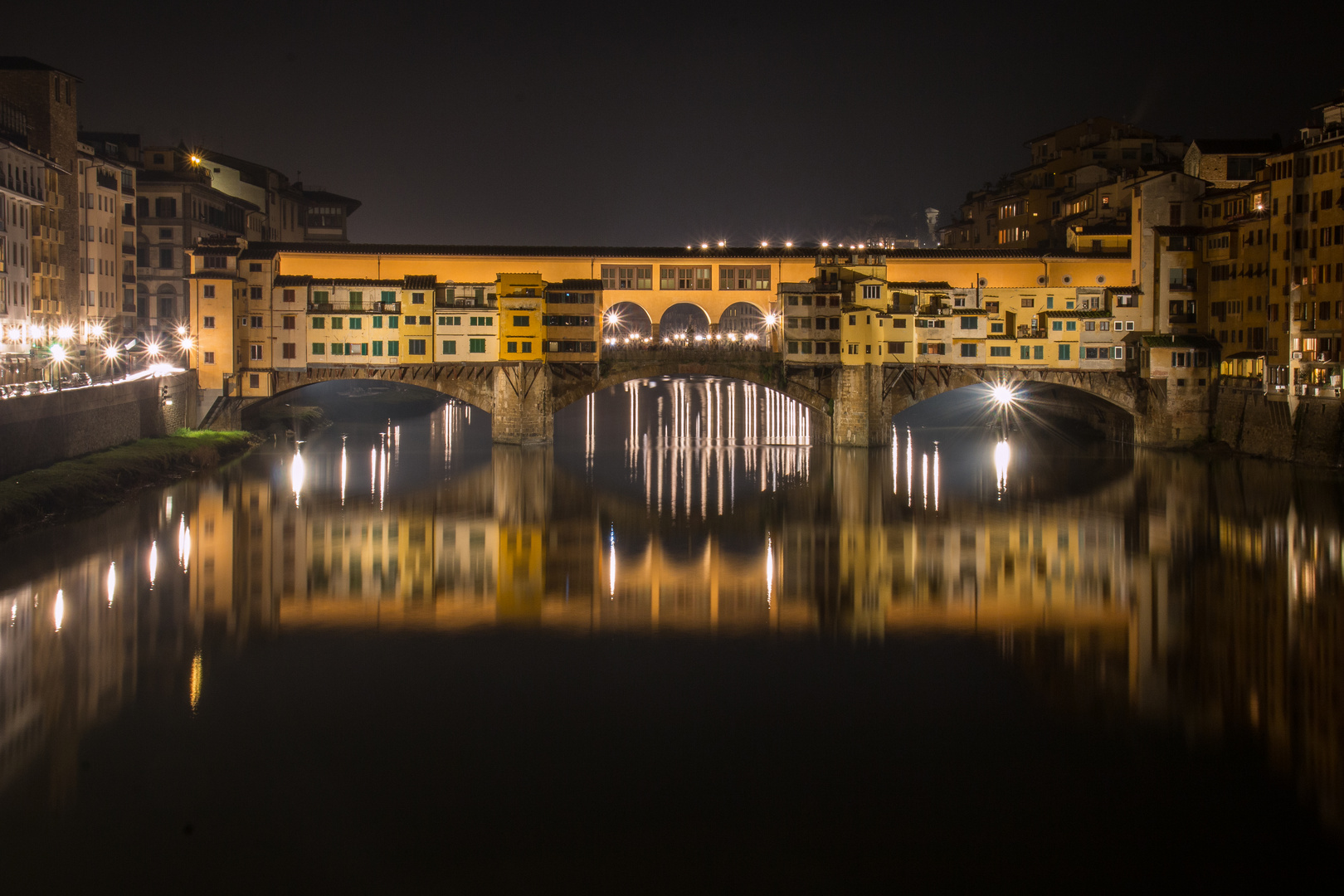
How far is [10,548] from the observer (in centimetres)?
2452

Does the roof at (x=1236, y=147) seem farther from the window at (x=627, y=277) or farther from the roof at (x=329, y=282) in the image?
the roof at (x=329, y=282)

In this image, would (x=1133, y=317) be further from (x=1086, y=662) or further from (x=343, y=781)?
(x=343, y=781)

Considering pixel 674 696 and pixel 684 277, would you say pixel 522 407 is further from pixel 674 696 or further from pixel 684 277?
pixel 674 696

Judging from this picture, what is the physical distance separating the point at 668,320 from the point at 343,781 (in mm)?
102832

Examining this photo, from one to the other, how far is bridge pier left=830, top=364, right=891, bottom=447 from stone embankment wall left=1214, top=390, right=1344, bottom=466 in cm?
1227

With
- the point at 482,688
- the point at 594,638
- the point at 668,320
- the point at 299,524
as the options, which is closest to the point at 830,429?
the point at 299,524

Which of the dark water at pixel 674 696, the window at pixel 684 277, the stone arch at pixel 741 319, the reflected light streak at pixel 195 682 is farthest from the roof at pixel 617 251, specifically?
the stone arch at pixel 741 319

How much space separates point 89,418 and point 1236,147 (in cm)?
4269

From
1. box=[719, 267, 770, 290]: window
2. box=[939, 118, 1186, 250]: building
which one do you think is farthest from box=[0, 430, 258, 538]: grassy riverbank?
box=[939, 118, 1186, 250]: building

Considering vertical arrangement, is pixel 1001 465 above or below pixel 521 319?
below

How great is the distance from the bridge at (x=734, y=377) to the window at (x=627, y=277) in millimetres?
3316

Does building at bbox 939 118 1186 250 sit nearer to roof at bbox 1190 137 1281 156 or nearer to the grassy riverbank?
roof at bbox 1190 137 1281 156

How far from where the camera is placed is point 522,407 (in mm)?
46375

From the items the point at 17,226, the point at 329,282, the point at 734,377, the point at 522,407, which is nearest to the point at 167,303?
the point at 17,226
